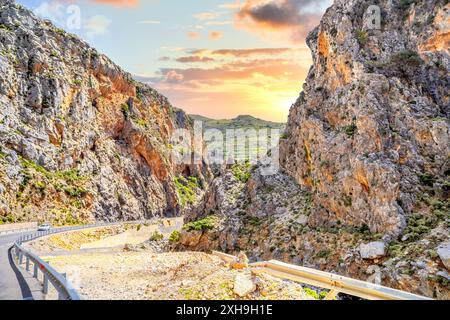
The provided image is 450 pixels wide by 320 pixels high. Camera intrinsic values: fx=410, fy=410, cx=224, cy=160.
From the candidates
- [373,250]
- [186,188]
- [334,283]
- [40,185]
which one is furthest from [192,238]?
[186,188]

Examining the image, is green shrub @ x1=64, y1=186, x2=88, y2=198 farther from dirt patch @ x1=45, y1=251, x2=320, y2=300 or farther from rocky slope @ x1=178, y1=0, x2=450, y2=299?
dirt patch @ x1=45, y1=251, x2=320, y2=300

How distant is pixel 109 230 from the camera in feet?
209

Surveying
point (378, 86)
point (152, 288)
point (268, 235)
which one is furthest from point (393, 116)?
point (152, 288)

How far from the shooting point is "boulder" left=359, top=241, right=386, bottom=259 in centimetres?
2817

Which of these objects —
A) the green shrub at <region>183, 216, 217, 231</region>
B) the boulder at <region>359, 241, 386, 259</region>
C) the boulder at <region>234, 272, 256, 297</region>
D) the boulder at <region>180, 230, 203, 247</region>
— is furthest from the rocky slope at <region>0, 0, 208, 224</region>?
the boulder at <region>234, 272, 256, 297</region>

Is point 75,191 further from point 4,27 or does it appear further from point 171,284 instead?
point 171,284

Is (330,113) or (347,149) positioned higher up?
(330,113)

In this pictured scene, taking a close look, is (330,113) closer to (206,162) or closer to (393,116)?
(393,116)

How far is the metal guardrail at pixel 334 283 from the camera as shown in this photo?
8.44 m

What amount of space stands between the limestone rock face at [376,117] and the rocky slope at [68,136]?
38.1 meters

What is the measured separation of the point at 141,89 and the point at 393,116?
9300cm

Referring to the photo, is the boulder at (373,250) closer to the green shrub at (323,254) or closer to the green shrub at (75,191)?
the green shrub at (323,254)

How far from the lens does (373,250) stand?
28562mm

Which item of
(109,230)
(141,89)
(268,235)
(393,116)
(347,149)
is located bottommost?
(109,230)
